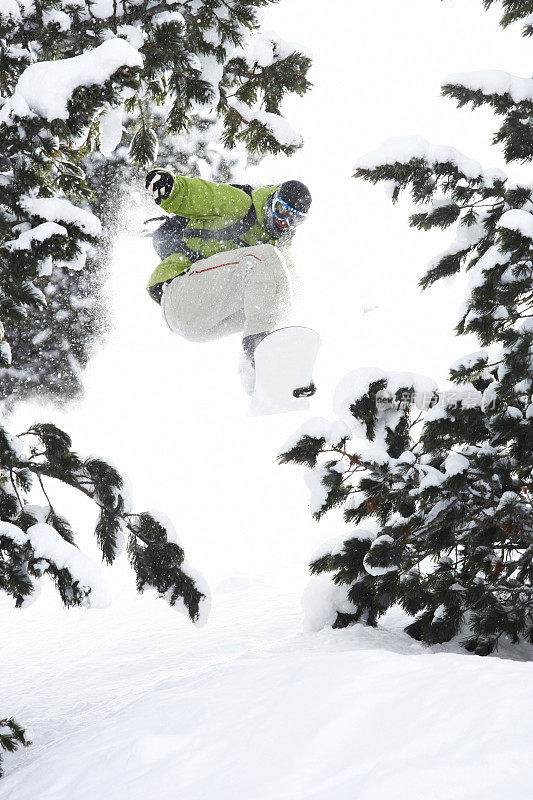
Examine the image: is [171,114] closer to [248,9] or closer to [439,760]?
[248,9]

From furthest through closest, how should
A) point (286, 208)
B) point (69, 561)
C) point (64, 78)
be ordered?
point (286, 208), point (69, 561), point (64, 78)

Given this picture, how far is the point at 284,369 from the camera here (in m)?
4.39

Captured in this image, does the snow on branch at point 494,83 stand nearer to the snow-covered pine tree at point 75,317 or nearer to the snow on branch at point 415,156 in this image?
the snow on branch at point 415,156

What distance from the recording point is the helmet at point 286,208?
4.17m

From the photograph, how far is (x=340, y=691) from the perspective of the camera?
69.9 inches

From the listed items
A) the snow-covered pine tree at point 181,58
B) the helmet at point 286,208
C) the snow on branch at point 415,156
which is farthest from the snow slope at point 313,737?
the helmet at point 286,208

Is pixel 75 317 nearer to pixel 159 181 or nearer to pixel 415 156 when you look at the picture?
pixel 159 181

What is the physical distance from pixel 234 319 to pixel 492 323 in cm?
229

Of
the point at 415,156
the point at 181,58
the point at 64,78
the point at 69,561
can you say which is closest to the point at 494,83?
the point at 415,156

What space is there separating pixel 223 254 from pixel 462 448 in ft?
7.21

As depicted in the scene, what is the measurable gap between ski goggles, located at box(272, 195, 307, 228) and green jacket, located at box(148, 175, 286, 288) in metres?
0.18

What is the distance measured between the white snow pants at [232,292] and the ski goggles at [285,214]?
0.23 meters

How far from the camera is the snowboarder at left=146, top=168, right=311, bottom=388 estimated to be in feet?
13.7

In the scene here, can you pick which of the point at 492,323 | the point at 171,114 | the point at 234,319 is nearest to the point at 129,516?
the point at 492,323
